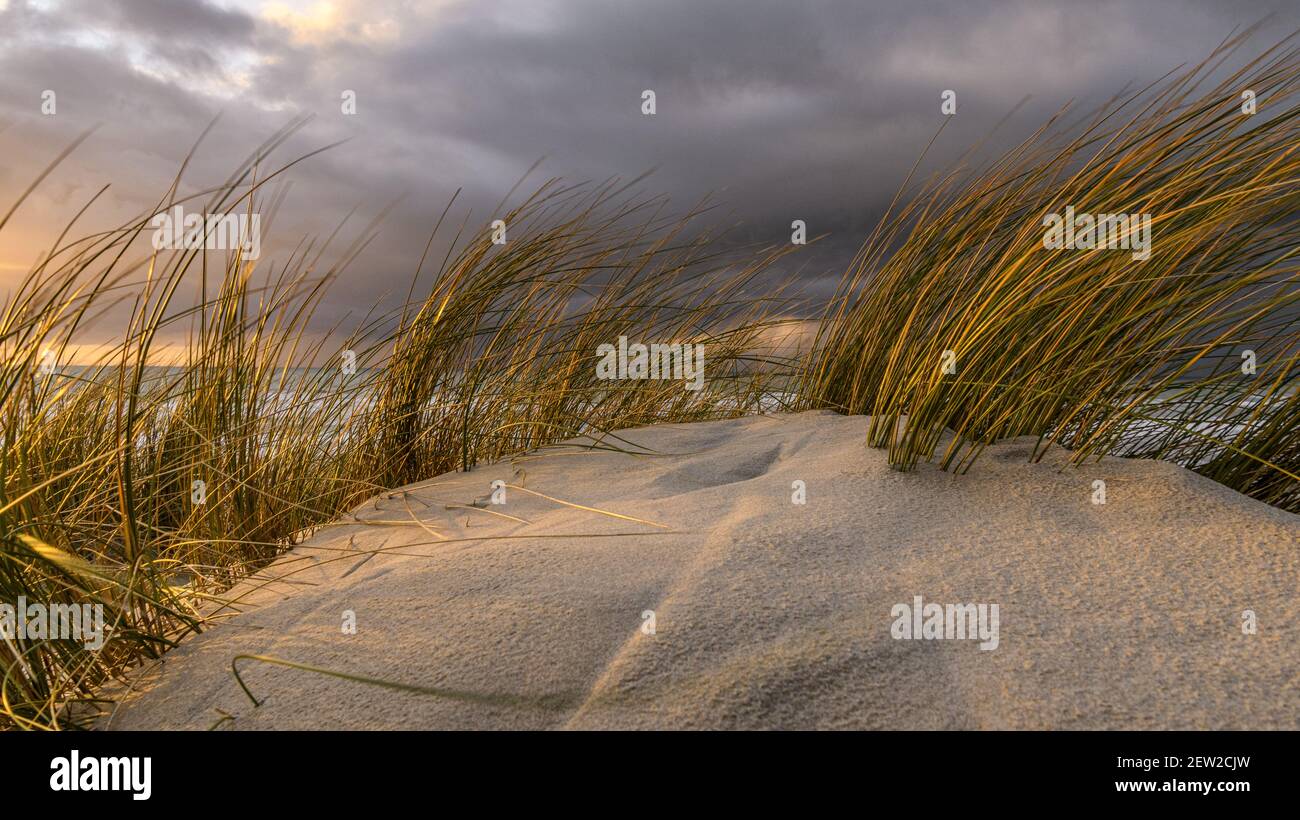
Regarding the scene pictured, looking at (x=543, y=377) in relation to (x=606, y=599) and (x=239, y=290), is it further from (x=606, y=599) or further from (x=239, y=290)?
(x=606, y=599)

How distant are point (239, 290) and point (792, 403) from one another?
2.26 m

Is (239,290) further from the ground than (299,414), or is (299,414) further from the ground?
(239,290)

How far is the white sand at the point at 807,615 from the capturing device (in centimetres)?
112

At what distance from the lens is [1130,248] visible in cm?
174

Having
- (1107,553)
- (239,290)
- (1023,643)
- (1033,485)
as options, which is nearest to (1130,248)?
(1033,485)

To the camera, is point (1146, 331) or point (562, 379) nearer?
point (1146, 331)

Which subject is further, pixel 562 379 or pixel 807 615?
pixel 562 379

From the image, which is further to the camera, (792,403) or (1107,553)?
(792,403)

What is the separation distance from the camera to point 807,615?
1312 mm

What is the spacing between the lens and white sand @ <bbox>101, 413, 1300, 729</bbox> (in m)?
1.12
